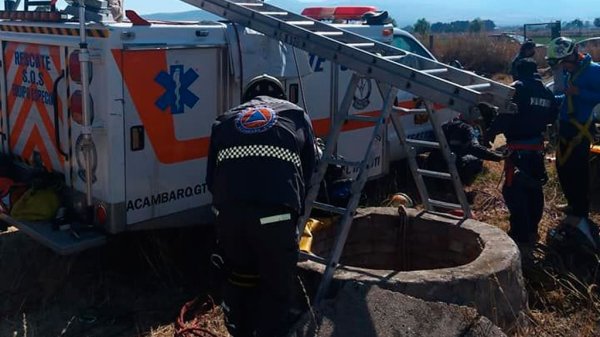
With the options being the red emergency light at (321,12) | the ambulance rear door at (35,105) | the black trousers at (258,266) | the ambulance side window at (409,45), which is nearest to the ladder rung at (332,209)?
the black trousers at (258,266)

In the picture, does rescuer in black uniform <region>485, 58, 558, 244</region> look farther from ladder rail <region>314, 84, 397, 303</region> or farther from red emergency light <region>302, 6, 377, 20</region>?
ladder rail <region>314, 84, 397, 303</region>

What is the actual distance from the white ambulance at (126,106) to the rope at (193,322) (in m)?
0.70

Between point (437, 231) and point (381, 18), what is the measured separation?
2971mm

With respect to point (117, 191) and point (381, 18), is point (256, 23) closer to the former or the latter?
point (117, 191)

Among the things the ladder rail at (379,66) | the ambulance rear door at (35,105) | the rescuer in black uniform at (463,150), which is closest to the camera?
the ladder rail at (379,66)

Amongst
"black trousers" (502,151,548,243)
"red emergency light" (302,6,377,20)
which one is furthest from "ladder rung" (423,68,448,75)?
"red emergency light" (302,6,377,20)

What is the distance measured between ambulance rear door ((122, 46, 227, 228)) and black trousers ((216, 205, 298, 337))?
1.33 metres

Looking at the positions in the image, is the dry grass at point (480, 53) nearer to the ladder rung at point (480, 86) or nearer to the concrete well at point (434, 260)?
the concrete well at point (434, 260)

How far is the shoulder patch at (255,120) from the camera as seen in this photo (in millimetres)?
4180

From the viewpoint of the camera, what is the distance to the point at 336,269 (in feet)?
15.2

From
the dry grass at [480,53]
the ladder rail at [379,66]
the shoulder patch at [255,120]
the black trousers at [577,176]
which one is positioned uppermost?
the ladder rail at [379,66]

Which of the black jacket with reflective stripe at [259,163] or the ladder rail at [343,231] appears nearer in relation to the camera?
the black jacket with reflective stripe at [259,163]

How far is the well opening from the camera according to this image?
570 cm

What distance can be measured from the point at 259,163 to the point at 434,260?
229 centimetres
